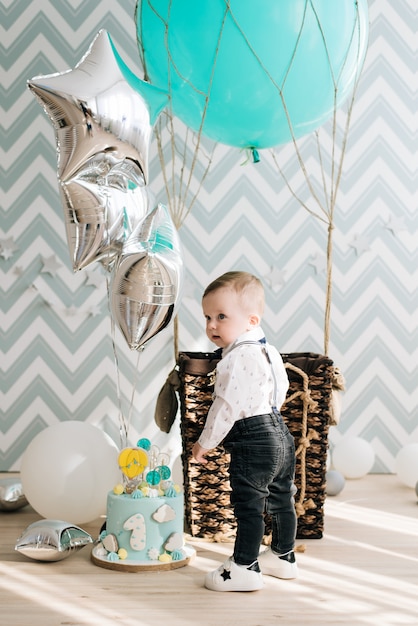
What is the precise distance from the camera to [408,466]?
2625 mm

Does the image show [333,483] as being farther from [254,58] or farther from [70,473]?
[254,58]

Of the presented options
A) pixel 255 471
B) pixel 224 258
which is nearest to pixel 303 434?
pixel 255 471

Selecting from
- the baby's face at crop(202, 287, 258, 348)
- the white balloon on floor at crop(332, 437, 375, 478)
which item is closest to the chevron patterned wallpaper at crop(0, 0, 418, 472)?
the white balloon on floor at crop(332, 437, 375, 478)

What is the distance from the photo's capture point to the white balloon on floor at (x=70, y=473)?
77.8 inches

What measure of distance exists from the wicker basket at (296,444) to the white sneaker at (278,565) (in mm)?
252

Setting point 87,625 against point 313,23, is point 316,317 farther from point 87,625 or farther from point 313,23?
point 87,625

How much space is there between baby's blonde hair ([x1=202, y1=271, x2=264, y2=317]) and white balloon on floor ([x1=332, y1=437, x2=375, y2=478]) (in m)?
1.08

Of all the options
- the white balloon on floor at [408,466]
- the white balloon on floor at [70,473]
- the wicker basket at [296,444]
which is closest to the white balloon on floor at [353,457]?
the white balloon on floor at [408,466]

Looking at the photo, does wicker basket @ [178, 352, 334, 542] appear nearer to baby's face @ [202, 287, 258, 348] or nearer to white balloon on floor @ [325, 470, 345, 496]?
baby's face @ [202, 287, 258, 348]

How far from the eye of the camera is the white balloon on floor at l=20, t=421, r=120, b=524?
77.8 inches

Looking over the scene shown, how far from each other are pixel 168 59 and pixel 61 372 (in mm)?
1312

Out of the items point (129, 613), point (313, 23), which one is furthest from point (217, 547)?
point (313, 23)

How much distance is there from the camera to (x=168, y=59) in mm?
1948

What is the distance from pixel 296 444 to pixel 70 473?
57 centimetres
